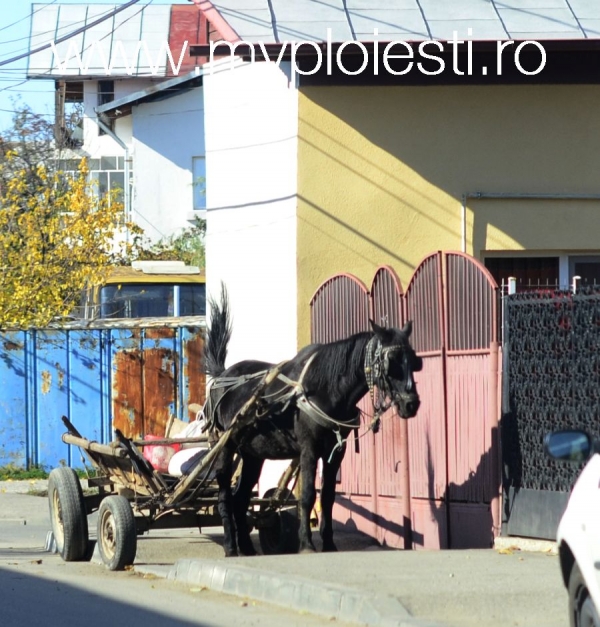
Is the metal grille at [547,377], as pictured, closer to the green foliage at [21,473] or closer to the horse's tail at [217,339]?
the horse's tail at [217,339]

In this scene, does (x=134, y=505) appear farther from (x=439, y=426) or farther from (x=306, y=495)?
(x=439, y=426)

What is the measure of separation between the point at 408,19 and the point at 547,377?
18.3ft

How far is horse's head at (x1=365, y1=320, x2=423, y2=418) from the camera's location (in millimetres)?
9938

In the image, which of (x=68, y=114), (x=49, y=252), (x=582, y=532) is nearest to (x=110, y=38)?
(x=68, y=114)

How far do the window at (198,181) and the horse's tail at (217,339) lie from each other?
93.3 feet

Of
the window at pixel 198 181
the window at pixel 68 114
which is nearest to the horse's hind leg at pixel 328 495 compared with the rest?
the window at pixel 198 181

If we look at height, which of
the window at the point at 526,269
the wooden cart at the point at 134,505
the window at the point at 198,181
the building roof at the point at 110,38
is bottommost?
the wooden cart at the point at 134,505

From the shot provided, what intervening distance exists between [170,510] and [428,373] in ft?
8.99

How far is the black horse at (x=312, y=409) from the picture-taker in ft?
33.2

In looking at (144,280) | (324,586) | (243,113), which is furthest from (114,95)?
(324,586)

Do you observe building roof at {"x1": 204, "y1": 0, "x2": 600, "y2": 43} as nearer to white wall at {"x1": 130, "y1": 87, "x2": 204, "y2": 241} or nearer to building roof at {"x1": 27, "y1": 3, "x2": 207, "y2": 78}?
white wall at {"x1": 130, "y1": 87, "x2": 204, "y2": 241}

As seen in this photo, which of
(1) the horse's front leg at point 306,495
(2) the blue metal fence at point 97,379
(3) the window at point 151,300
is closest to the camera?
(1) the horse's front leg at point 306,495

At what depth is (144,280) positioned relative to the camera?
2825 cm

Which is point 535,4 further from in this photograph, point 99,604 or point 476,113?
point 99,604
